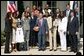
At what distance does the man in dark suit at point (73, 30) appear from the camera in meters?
14.6

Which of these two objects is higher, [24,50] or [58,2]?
[58,2]

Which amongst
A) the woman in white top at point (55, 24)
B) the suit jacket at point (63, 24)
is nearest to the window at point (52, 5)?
the woman in white top at point (55, 24)

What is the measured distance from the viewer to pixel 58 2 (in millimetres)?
17938

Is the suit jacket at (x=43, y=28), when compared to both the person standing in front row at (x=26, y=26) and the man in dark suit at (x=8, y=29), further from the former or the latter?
the man in dark suit at (x=8, y=29)

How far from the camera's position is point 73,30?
14.6m

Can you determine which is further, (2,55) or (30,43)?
(30,43)

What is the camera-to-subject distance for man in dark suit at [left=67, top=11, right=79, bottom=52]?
14.6 meters

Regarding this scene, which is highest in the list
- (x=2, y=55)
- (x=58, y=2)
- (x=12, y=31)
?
(x=58, y=2)

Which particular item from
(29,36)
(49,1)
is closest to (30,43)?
(29,36)

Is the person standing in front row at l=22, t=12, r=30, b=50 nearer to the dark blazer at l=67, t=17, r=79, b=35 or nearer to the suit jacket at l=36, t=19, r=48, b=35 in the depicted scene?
the suit jacket at l=36, t=19, r=48, b=35

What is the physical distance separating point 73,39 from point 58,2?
3.70 meters

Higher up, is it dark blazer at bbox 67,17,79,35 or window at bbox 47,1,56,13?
window at bbox 47,1,56,13

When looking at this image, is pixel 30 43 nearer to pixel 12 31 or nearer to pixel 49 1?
pixel 12 31

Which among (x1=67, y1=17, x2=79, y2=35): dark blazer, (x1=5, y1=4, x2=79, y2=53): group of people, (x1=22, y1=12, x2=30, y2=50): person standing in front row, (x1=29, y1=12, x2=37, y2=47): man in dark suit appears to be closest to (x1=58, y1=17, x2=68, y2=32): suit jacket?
(x1=5, y1=4, x2=79, y2=53): group of people
